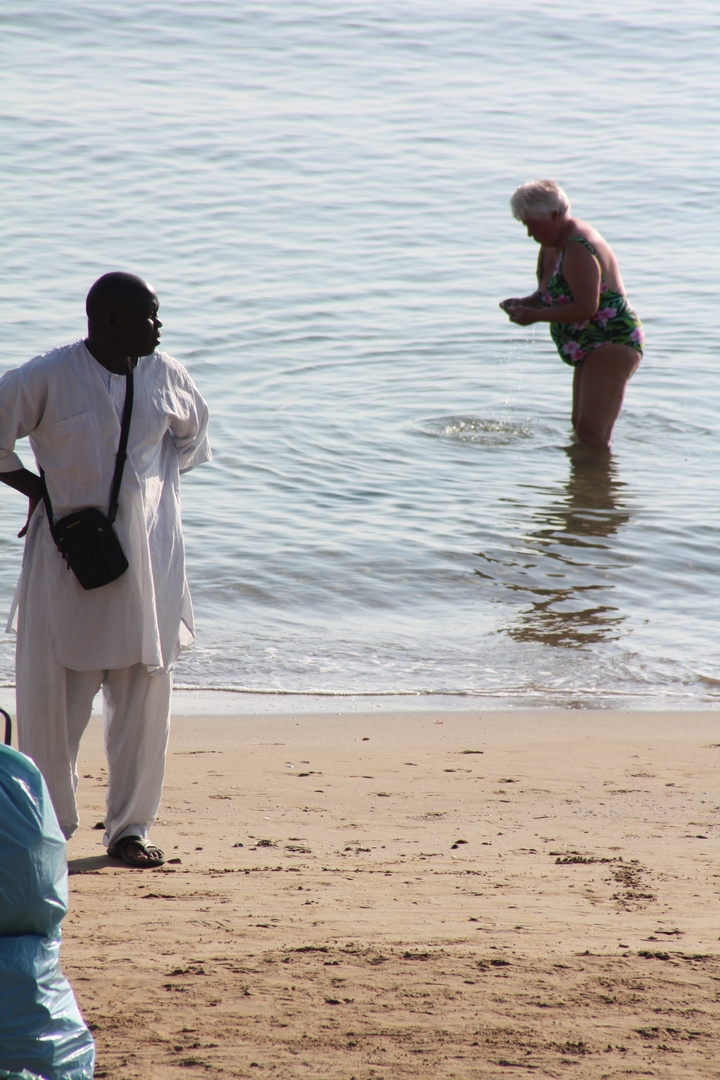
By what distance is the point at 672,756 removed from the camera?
4.91 metres

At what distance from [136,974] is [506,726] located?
104 inches

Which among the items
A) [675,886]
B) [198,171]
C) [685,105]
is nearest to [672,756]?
[675,886]

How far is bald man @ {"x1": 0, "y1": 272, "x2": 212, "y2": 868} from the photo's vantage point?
3.50m

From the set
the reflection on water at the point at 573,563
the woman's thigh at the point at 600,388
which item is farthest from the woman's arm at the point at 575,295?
the reflection on water at the point at 573,563

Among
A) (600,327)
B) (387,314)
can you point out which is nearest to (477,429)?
(600,327)

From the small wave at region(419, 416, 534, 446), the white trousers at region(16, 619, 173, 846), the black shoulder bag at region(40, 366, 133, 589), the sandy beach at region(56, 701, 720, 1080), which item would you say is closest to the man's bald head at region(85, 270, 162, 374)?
the black shoulder bag at region(40, 366, 133, 589)

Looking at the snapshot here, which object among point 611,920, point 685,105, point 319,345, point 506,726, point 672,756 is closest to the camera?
point 611,920

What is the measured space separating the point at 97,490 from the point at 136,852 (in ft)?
3.46

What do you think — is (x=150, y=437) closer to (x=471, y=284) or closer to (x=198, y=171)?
(x=471, y=284)

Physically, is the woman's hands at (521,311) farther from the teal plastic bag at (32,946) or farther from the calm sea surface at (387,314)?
the teal plastic bag at (32,946)

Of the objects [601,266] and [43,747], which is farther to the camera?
[601,266]

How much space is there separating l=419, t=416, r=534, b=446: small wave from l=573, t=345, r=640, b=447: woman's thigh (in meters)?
1.30

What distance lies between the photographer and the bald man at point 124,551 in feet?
11.5

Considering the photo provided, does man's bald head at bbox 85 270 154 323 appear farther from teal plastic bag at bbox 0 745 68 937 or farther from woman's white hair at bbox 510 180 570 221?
woman's white hair at bbox 510 180 570 221
